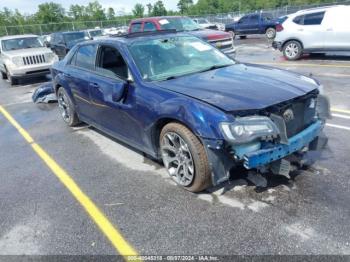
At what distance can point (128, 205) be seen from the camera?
3508 millimetres

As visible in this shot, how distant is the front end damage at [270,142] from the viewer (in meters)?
3.00

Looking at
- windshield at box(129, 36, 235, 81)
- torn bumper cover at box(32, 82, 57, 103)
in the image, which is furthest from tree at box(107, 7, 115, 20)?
windshield at box(129, 36, 235, 81)

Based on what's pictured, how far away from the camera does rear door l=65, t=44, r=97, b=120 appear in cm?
498

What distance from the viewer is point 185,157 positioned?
3.49 m

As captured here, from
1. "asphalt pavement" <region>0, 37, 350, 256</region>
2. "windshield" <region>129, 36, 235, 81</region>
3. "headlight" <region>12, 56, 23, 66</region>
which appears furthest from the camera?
"headlight" <region>12, 56, 23, 66</region>

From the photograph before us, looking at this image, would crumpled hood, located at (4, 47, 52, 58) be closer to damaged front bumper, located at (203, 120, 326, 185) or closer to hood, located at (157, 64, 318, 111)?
hood, located at (157, 64, 318, 111)

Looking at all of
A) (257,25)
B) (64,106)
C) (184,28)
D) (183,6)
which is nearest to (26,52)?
(184,28)

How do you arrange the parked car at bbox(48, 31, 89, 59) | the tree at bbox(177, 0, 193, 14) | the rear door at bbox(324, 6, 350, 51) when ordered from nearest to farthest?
the rear door at bbox(324, 6, 350, 51) < the parked car at bbox(48, 31, 89, 59) < the tree at bbox(177, 0, 193, 14)

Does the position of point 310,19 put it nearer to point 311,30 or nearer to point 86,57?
point 311,30

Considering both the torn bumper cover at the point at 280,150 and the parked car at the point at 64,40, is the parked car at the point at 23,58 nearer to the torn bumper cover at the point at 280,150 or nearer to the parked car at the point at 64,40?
the parked car at the point at 64,40

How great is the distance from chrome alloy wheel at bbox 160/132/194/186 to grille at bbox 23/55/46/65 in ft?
32.3

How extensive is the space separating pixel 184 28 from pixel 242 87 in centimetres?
917

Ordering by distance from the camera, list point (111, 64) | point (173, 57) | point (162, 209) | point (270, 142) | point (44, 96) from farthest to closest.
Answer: point (44, 96) < point (111, 64) < point (173, 57) < point (162, 209) < point (270, 142)

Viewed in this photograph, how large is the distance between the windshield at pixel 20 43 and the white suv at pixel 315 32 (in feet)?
31.3
